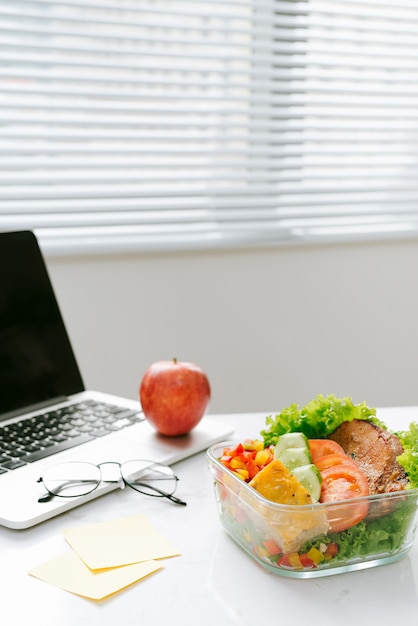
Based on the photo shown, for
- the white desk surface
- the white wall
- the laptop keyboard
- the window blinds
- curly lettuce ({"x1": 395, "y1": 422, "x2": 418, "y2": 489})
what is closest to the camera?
the white desk surface

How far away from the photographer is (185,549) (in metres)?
0.85

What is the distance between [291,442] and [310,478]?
0.08 metres

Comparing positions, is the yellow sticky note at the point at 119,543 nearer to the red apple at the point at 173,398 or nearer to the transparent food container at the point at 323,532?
the transparent food container at the point at 323,532

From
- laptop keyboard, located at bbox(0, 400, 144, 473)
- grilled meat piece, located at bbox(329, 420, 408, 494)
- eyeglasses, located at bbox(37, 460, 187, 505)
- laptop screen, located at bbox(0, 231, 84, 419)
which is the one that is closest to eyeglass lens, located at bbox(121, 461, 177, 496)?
eyeglasses, located at bbox(37, 460, 187, 505)

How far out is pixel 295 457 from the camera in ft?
2.84

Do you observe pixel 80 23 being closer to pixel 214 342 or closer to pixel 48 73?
pixel 48 73

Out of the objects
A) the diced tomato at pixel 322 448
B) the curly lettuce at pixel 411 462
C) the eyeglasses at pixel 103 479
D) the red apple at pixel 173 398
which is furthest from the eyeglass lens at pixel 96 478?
the curly lettuce at pixel 411 462

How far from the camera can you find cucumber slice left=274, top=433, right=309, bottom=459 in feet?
2.93

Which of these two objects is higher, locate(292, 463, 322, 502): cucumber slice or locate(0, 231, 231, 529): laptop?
locate(292, 463, 322, 502): cucumber slice

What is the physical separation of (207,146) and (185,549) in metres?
1.56

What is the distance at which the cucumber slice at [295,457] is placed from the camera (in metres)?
0.86

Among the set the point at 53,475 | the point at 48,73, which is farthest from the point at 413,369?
the point at 53,475

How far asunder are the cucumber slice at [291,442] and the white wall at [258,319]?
4.19 feet

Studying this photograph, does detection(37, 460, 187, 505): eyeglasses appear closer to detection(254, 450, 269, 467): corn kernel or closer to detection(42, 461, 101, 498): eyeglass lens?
detection(42, 461, 101, 498): eyeglass lens
